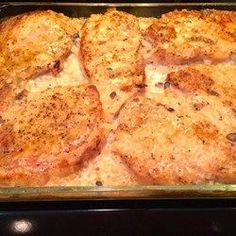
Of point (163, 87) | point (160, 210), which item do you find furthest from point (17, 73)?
point (160, 210)

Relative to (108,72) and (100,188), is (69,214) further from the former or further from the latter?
(108,72)

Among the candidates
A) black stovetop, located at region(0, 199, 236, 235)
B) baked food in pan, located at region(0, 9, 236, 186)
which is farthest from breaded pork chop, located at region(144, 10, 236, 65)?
black stovetop, located at region(0, 199, 236, 235)

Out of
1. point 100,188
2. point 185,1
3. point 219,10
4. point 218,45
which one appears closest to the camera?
point 100,188

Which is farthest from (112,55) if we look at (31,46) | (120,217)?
(120,217)

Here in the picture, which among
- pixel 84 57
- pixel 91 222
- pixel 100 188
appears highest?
pixel 84 57

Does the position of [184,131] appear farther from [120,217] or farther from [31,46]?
[31,46]
